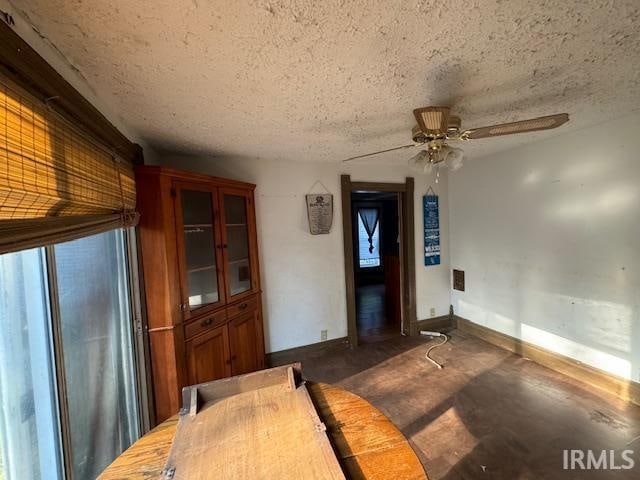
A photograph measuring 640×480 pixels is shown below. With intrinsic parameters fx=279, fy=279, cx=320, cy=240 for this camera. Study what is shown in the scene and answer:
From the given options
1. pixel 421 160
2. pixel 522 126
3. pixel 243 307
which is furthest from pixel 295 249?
pixel 522 126

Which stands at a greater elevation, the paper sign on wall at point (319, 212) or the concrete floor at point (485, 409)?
the paper sign on wall at point (319, 212)

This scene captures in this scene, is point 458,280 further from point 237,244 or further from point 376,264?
point 376,264

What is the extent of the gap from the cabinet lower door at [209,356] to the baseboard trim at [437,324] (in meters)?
2.43

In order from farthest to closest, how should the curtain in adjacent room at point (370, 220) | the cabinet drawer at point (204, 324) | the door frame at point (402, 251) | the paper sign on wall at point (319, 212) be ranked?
the curtain in adjacent room at point (370, 220) → the door frame at point (402, 251) → the paper sign on wall at point (319, 212) → the cabinet drawer at point (204, 324)

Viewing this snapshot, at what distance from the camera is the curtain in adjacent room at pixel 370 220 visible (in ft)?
23.3

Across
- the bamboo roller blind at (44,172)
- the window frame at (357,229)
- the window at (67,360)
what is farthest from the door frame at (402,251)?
the window frame at (357,229)

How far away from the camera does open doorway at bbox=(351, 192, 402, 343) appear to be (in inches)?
154

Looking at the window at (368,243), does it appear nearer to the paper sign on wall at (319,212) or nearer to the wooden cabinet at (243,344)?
the paper sign on wall at (319,212)

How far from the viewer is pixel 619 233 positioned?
7.07ft

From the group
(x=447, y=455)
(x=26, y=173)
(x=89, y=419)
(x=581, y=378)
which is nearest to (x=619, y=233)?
(x=581, y=378)

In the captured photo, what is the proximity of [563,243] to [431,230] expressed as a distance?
1.33 m

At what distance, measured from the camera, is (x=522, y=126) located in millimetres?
1418

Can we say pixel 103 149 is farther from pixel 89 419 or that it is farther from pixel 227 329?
pixel 227 329

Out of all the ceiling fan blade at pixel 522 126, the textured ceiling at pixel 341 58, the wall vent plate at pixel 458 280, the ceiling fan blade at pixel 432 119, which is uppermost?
the textured ceiling at pixel 341 58
